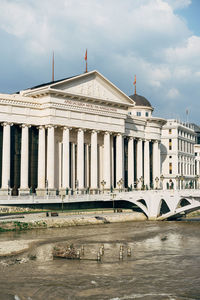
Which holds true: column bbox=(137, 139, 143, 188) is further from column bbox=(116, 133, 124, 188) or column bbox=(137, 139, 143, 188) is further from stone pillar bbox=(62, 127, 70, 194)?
stone pillar bbox=(62, 127, 70, 194)

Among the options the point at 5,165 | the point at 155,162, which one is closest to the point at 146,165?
the point at 155,162

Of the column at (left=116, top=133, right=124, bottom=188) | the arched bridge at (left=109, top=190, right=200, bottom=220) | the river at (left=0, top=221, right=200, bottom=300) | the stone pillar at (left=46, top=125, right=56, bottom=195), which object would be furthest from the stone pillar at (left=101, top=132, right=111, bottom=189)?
the river at (left=0, top=221, right=200, bottom=300)

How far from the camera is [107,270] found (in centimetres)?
4250

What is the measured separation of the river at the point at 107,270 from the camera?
35531mm

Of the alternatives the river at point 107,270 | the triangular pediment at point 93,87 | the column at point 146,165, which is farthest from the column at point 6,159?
the column at point 146,165

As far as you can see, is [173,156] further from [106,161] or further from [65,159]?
[65,159]

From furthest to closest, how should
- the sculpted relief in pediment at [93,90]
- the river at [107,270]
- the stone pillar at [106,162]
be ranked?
1. the stone pillar at [106,162]
2. the sculpted relief in pediment at [93,90]
3. the river at [107,270]

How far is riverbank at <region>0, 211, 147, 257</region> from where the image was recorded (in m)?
57.2

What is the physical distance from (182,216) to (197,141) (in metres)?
98.5

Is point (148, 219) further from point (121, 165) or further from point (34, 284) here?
point (34, 284)

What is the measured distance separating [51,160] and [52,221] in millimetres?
23377

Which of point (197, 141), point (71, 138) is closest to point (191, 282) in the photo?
point (71, 138)

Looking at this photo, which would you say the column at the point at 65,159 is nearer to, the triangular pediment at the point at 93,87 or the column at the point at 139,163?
the triangular pediment at the point at 93,87

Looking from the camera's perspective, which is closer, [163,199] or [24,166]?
[163,199]
